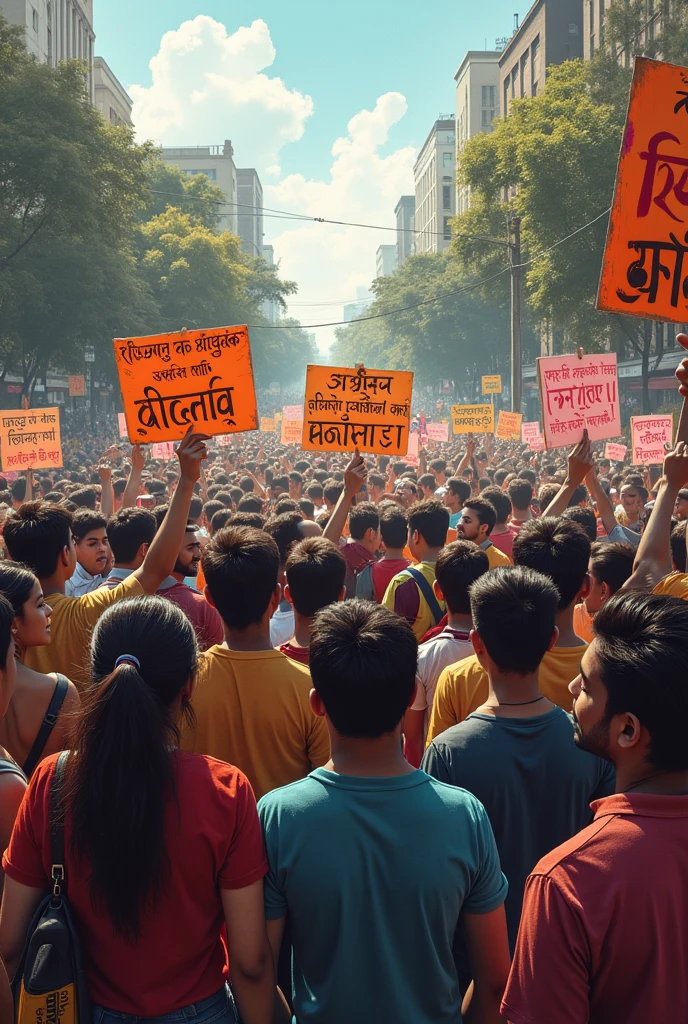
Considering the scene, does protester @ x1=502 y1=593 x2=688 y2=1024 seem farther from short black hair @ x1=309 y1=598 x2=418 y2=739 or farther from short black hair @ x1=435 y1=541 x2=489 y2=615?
short black hair @ x1=435 y1=541 x2=489 y2=615

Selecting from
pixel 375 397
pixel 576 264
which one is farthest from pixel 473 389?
A: pixel 375 397

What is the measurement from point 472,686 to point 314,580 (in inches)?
37.8

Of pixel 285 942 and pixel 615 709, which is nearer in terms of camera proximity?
pixel 615 709

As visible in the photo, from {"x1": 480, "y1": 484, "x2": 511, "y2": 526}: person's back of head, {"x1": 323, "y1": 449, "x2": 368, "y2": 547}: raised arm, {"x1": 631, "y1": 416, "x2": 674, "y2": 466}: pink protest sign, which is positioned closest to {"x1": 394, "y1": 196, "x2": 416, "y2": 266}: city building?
{"x1": 631, "y1": 416, "x2": 674, "y2": 466}: pink protest sign

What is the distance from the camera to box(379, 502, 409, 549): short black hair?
6.29m

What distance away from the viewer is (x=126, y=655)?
2322mm

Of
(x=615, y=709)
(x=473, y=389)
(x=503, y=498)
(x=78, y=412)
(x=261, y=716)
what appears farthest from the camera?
(x=473, y=389)

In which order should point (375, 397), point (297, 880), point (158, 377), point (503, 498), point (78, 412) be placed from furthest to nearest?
point (78, 412)
point (375, 397)
point (503, 498)
point (158, 377)
point (297, 880)

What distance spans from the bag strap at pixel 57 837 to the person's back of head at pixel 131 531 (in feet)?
10.1

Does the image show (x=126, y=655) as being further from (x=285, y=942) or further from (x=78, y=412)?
(x=78, y=412)

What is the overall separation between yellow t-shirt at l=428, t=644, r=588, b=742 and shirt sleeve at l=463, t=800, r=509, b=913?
39.7 inches

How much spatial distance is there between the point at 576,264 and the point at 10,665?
29703 mm

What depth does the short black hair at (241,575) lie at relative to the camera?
3.39 m

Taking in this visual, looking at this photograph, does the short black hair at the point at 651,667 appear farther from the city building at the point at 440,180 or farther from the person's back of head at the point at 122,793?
the city building at the point at 440,180
